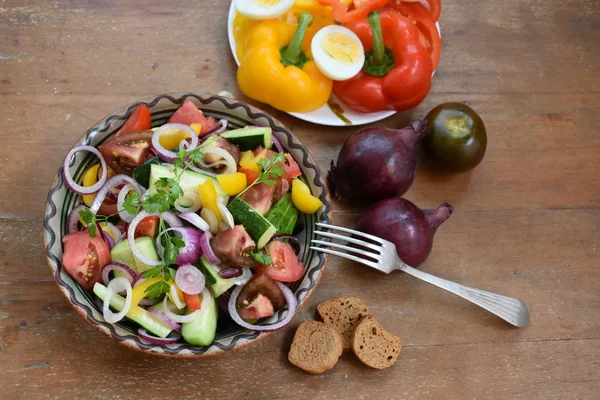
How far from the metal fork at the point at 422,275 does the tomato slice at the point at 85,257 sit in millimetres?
612

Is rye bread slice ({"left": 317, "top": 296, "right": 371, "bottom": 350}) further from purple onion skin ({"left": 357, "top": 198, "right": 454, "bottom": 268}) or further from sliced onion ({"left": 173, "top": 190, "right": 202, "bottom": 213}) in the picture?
sliced onion ({"left": 173, "top": 190, "right": 202, "bottom": 213})

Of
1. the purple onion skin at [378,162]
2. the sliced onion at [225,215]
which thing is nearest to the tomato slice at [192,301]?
the sliced onion at [225,215]

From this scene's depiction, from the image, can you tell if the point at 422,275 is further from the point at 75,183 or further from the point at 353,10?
the point at 75,183

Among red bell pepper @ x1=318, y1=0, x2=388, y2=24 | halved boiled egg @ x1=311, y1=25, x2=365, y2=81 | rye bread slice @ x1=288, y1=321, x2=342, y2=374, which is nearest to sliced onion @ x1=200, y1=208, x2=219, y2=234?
rye bread slice @ x1=288, y1=321, x2=342, y2=374

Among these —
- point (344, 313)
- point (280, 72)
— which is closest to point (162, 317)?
point (344, 313)

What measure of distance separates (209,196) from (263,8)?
808 mm

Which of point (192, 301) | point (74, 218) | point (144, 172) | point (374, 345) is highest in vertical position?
point (144, 172)

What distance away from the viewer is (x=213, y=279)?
1.59 metres

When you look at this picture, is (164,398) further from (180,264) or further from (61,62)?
(61,62)

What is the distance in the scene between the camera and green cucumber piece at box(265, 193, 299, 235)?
1.71 m

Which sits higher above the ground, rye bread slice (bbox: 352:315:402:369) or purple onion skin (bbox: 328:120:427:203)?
purple onion skin (bbox: 328:120:427:203)

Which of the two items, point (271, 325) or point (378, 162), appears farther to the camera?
point (378, 162)

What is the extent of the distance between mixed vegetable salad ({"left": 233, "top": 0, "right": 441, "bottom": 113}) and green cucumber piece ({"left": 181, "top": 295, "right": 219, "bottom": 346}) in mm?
831

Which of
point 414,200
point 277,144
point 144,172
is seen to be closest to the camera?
point 144,172
